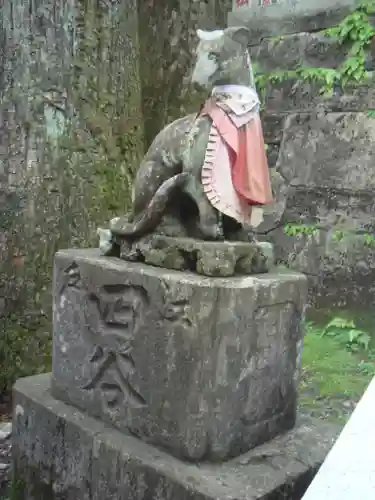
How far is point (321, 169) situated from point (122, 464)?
7.99 ft

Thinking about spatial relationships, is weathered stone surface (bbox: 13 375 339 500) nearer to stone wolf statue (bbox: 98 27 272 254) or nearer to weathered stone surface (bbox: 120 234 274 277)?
weathered stone surface (bbox: 120 234 274 277)

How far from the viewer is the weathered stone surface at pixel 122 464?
1530 mm

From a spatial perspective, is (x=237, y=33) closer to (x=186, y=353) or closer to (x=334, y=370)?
(x=186, y=353)

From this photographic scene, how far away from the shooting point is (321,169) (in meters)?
3.58

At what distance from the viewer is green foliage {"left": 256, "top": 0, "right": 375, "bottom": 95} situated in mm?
3369

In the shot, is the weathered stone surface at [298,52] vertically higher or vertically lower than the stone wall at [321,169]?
higher

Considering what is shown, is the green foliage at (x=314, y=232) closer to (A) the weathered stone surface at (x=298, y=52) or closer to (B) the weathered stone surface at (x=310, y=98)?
(B) the weathered stone surface at (x=310, y=98)

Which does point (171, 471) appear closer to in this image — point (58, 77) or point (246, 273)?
point (246, 273)

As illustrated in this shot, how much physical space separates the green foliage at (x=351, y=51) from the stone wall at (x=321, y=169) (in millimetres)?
40

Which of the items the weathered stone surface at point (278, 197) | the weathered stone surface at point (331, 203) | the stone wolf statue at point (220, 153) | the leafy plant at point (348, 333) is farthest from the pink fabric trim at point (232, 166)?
the weathered stone surface at point (278, 197)

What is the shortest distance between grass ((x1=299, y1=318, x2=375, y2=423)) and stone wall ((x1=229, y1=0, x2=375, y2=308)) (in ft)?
0.80

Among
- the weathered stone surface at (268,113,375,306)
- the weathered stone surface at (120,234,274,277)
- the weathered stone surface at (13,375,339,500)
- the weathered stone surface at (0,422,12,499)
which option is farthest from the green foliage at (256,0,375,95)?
the weathered stone surface at (0,422,12,499)

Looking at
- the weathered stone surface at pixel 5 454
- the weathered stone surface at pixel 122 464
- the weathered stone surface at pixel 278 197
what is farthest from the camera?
the weathered stone surface at pixel 278 197

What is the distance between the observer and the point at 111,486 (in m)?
1.74
